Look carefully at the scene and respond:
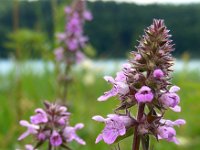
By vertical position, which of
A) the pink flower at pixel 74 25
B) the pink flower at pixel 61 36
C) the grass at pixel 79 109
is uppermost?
the pink flower at pixel 74 25

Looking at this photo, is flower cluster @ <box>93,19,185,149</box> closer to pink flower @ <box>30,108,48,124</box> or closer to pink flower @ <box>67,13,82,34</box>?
pink flower @ <box>30,108,48,124</box>

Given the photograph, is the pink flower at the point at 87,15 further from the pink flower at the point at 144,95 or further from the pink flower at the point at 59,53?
the pink flower at the point at 144,95

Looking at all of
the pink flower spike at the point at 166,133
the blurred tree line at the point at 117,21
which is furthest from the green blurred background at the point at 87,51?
the pink flower spike at the point at 166,133

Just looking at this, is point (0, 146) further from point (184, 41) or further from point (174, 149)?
point (184, 41)

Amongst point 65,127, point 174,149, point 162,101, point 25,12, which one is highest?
point 25,12

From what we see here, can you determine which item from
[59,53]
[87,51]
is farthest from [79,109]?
[59,53]

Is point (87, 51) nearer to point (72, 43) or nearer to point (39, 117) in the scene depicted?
point (72, 43)

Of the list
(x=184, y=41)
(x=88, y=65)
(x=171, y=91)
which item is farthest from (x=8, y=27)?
(x=171, y=91)
